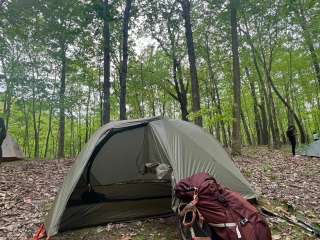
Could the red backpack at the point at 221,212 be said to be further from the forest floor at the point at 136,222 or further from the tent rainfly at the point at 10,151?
the tent rainfly at the point at 10,151

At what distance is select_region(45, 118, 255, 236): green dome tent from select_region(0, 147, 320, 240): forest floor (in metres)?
0.33

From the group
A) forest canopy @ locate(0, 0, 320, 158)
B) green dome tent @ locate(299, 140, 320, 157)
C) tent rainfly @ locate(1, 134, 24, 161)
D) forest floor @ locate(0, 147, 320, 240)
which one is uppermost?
forest canopy @ locate(0, 0, 320, 158)

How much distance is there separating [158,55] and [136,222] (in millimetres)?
16783

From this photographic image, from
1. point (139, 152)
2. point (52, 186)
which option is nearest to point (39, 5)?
point (52, 186)

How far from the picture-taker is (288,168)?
924 centimetres

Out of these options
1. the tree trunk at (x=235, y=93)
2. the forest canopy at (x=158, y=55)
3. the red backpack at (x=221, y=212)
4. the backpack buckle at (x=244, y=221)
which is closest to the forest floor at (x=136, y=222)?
the red backpack at (x=221, y=212)

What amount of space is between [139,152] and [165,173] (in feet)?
4.43

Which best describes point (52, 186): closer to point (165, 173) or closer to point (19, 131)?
point (165, 173)

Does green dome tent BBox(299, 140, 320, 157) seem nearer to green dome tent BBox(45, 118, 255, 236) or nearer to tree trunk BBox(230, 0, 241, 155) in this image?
tree trunk BBox(230, 0, 241, 155)

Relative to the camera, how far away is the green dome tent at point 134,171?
450 centimetres

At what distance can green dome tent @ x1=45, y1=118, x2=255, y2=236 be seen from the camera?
450 centimetres

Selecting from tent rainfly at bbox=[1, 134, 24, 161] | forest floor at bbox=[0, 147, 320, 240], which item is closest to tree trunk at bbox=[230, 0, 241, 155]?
forest floor at bbox=[0, 147, 320, 240]

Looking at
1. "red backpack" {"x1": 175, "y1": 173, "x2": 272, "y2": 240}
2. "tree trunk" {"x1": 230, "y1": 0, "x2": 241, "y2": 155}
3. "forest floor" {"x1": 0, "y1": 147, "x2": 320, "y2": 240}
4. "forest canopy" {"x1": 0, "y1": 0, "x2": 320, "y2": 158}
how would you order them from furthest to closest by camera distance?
"forest canopy" {"x1": 0, "y1": 0, "x2": 320, "y2": 158}, "tree trunk" {"x1": 230, "y1": 0, "x2": 241, "y2": 155}, "forest floor" {"x1": 0, "y1": 147, "x2": 320, "y2": 240}, "red backpack" {"x1": 175, "y1": 173, "x2": 272, "y2": 240}

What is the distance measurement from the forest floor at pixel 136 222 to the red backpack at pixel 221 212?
0.93 meters
